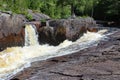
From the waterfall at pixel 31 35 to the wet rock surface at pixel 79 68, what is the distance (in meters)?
9.89

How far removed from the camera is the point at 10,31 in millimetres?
24719

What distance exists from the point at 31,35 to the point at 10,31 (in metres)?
3.29

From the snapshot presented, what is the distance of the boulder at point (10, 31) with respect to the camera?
23672mm

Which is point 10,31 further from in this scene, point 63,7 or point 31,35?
point 63,7

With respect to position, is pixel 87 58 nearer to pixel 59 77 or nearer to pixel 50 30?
pixel 59 77

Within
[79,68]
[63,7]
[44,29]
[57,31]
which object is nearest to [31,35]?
[44,29]

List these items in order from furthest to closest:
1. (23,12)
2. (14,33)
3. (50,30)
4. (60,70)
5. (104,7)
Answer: (104,7), (23,12), (50,30), (14,33), (60,70)

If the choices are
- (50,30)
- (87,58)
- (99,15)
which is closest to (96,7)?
(99,15)

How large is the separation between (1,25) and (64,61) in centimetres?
837

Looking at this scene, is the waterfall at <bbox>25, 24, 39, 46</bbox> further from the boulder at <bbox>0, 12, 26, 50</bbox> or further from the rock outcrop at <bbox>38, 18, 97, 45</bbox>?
the boulder at <bbox>0, 12, 26, 50</bbox>

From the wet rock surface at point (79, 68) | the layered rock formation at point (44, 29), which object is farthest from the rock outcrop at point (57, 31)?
the wet rock surface at point (79, 68)

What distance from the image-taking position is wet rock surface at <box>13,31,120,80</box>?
1325cm

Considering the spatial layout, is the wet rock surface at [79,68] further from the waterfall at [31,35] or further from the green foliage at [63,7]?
the green foliage at [63,7]

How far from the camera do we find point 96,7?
69.4 m
